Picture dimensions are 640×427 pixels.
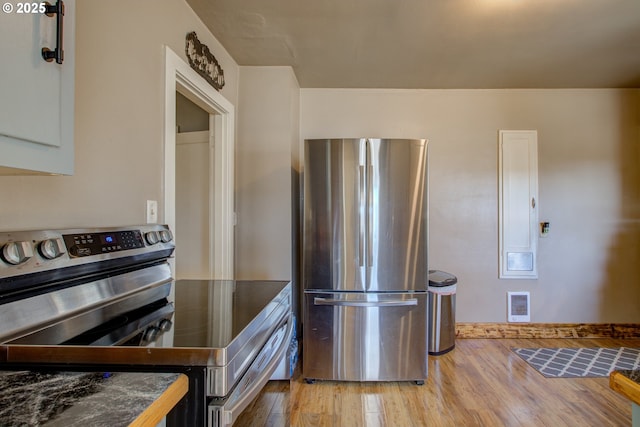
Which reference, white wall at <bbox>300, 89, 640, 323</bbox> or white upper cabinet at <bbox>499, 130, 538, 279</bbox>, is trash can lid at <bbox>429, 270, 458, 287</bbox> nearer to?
white wall at <bbox>300, 89, 640, 323</bbox>

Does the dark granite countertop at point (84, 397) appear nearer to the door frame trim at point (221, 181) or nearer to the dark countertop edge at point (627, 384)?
the dark countertop edge at point (627, 384)

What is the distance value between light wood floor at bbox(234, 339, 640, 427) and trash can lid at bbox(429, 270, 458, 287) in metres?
0.64

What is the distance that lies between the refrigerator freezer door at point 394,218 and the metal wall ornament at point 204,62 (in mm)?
1168

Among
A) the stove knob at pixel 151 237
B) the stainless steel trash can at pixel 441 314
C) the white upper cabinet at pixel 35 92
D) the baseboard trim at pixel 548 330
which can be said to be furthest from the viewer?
the baseboard trim at pixel 548 330

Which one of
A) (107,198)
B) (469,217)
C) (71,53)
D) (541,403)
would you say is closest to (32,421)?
(71,53)

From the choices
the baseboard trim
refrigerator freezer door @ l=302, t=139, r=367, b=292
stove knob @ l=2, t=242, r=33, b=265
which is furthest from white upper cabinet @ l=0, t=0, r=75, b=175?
the baseboard trim

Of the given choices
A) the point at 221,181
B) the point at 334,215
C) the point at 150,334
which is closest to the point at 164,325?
the point at 150,334

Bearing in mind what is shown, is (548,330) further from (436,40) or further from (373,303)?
(436,40)

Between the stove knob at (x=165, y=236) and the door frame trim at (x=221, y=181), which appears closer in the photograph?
the stove knob at (x=165, y=236)

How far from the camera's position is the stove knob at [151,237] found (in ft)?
4.15

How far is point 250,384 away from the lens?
839 millimetres

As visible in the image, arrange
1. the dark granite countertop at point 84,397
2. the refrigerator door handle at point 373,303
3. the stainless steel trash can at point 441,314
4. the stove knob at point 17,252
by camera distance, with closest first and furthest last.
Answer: the dark granite countertop at point 84,397 → the stove knob at point 17,252 → the refrigerator door handle at point 373,303 → the stainless steel trash can at point 441,314

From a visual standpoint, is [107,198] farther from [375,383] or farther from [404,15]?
[375,383]

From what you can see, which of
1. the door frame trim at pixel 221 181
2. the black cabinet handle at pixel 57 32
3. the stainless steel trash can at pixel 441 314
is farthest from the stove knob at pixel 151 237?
the stainless steel trash can at pixel 441 314
